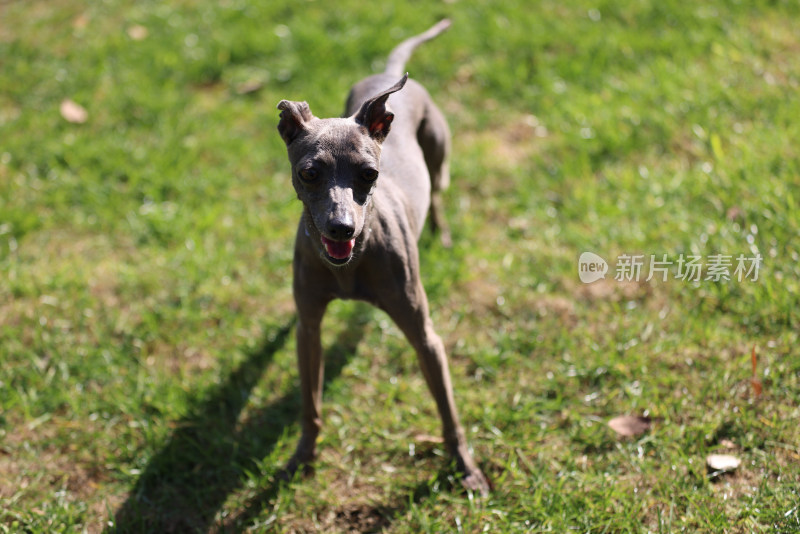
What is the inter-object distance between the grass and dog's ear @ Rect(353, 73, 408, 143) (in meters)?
1.41

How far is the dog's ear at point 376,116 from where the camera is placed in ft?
8.72

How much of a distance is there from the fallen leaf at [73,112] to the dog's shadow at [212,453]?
8.79ft

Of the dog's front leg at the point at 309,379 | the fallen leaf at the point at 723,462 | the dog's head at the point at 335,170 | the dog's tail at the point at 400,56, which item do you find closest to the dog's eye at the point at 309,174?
the dog's head at the point at 335,170

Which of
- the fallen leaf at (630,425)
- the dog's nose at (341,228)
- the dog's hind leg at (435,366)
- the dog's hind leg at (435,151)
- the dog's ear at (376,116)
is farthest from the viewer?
the dog's hind leg at (435,151)

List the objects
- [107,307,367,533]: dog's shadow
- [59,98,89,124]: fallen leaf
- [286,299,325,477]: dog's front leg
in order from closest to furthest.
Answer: [286,299,325,477]: dog's front leg
[107,307,367,533]: dog's shadow
[59,98,89,124]: fallen leaf

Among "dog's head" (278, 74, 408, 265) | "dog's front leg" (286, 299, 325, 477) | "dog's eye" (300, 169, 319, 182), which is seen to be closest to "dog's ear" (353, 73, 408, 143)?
"dog's head" (278, 74, 408, 265)

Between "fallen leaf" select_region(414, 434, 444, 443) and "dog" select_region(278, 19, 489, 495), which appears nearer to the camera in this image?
"dog" select_region(278, 19, 489, 495)

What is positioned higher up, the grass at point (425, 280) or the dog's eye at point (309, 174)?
the dog's eye at point (309, 174)

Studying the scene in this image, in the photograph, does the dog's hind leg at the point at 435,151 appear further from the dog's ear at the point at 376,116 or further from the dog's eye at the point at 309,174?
the dog's eye at the point at 309,174

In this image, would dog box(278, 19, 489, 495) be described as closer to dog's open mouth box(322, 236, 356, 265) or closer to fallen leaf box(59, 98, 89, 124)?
dog's open mouth box(322, 236, 356, 265)

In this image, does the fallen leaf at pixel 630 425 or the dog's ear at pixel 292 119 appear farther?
the fallen leaf at pixel 630 425

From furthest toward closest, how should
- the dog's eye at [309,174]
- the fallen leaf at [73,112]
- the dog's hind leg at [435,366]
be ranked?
the fallen leaf at [73,112], the dog's hind leg at [435,366], the dog's eye at [309,174]

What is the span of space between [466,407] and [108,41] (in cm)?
458

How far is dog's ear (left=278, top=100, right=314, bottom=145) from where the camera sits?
2.60 m
